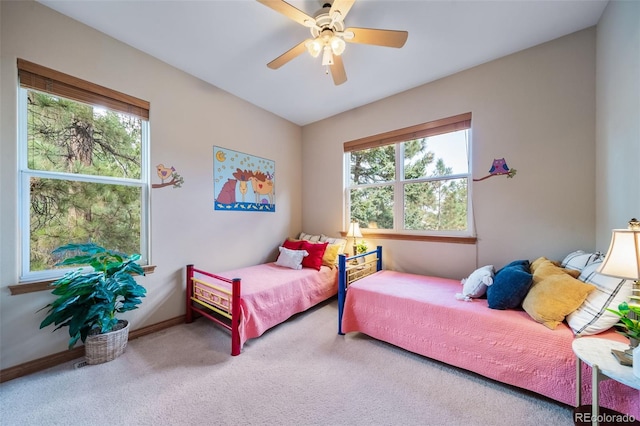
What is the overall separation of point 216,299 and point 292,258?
1094mm

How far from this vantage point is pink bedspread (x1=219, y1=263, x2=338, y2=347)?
2.16 meters

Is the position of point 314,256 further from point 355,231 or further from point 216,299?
point 216,299

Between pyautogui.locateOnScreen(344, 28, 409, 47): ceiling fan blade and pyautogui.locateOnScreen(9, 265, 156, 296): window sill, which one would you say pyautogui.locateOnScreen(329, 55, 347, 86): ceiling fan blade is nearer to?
pyautogui.locateOnScreen(344, 28, 409, 47): ceiling fan blade

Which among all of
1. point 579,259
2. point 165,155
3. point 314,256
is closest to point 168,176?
point 165,155

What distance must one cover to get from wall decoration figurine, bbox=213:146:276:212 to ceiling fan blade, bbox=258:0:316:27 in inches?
70.7

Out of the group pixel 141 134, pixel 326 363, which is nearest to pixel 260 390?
pixel 326 363

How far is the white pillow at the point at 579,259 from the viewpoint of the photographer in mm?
1749

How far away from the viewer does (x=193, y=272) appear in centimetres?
261

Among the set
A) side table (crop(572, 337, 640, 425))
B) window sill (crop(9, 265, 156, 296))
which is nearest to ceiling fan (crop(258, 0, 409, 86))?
side table (crop(572, 337, 640, 425))

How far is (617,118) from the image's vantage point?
1.65m

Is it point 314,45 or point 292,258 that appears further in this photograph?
point 292,258

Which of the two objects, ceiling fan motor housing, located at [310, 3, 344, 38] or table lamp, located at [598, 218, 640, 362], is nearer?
table lamp, located at [598, 218, 640, 362]

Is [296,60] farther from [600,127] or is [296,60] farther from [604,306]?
[604,306]

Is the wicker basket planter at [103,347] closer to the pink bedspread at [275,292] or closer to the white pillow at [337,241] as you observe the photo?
the pink bedspread at [275,292]
